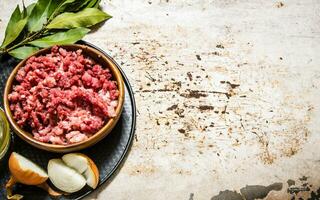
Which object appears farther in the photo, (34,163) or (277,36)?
(277,36)

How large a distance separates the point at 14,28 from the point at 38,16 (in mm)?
95

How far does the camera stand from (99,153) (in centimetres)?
125

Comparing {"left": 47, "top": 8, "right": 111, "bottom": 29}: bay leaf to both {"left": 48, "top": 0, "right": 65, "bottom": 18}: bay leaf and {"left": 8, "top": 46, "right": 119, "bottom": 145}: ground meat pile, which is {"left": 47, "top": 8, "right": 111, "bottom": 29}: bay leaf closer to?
{"left": 48, "top": 0, "right": 65, "bottom": 18}: bay leaf

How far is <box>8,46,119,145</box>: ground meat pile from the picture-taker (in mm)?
1150

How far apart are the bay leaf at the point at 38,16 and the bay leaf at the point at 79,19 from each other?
0.04 metres

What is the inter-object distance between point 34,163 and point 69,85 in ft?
0.89

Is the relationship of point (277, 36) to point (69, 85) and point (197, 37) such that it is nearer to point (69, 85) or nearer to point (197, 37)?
point (197, 37)

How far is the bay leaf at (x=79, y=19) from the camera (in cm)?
137

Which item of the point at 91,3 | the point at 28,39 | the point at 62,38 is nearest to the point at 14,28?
the point at 28,39

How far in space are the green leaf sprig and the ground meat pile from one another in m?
0.14

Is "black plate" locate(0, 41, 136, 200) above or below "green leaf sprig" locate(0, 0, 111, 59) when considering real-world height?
below

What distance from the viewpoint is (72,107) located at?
1163mm

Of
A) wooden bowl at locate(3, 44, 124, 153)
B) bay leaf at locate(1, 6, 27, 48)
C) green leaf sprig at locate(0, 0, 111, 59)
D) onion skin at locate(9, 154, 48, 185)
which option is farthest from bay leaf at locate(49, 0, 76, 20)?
onion skin at locate(9, 154, 48, 185)

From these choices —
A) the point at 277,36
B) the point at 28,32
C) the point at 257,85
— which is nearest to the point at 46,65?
the point at 28,32
